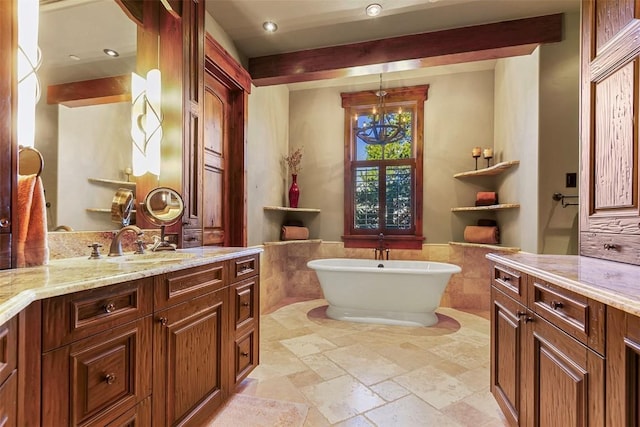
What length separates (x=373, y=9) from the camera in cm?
267

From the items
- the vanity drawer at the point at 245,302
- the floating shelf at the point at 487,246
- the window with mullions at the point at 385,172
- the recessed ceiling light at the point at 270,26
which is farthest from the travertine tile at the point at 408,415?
the recessed ceiling light at the point at 270,26

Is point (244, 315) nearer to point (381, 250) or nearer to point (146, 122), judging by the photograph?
point (146, 122)

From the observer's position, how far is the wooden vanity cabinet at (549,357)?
918 mm

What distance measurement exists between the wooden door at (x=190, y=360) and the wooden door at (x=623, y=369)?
147cm

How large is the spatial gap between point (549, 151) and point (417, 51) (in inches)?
56.9

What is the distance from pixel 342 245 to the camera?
4.44 meters

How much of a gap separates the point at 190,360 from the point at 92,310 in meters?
0.60

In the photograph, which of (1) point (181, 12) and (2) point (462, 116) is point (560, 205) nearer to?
(2) point (462, 116)

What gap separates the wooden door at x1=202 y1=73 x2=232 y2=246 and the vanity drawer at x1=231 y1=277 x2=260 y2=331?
0.89 m

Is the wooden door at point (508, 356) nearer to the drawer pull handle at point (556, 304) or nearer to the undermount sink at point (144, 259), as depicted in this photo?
Result: the drawer pull handle at point (556, 304)

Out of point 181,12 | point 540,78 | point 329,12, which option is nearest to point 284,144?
point 329,12

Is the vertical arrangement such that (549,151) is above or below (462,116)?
below

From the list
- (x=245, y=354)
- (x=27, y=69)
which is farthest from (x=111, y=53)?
(x=245, y=354)

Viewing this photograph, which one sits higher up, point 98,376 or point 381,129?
point 381,129
